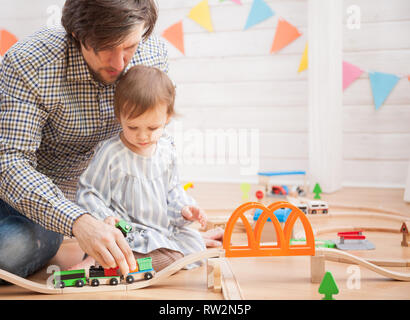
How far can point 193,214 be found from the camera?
3.96 feet

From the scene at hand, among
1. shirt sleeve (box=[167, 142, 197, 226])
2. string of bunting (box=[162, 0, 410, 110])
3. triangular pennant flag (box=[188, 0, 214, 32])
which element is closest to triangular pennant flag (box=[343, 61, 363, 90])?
string of bunting (box=[162, 0, 410, 110])

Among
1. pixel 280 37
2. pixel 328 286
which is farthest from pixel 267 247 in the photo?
pixel 280 37

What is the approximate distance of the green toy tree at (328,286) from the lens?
893mm

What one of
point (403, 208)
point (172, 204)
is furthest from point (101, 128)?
point (403, 208)

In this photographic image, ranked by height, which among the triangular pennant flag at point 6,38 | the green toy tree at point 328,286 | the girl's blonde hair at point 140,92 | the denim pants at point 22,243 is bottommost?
the green toy tree at point 328,286

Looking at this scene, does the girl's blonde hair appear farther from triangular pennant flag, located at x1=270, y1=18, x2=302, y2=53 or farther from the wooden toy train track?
triangular pennant flag, located at x1=270, y1=18, x2=302, y2=53

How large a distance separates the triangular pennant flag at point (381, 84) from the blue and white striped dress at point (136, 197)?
1.47 m

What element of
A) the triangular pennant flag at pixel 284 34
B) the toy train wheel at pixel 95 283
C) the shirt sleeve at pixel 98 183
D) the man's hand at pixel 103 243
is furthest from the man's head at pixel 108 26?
the triangular pennant flag at pixel 284 34

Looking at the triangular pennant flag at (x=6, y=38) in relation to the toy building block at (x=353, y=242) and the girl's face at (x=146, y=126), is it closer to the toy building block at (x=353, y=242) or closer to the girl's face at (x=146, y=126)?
the girl's face at (x=146, y=126)

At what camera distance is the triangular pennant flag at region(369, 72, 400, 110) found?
2.32 meters

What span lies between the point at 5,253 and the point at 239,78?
1.75 metres

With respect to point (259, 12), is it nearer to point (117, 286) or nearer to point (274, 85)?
point (274, 85)
